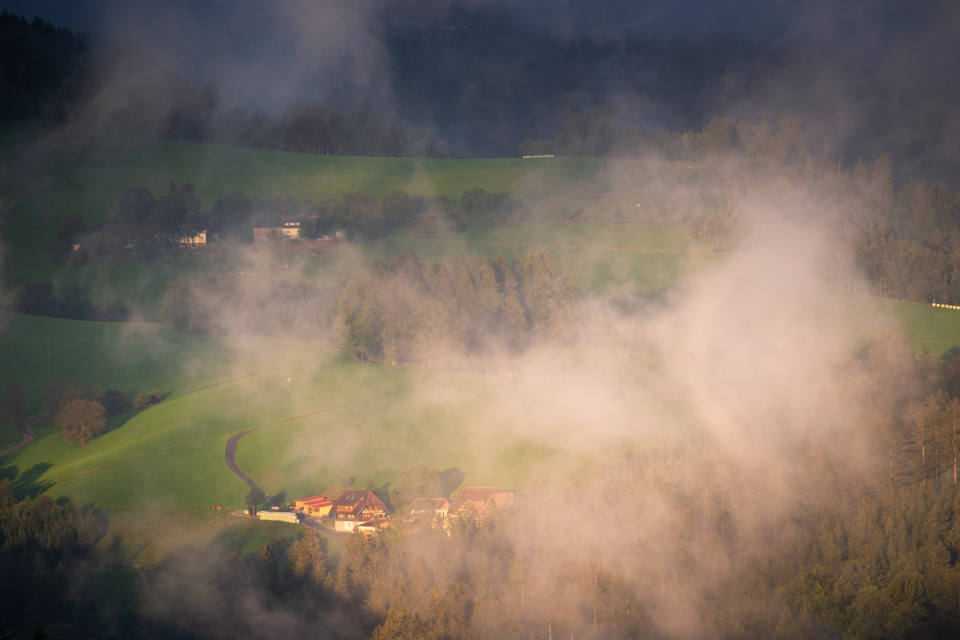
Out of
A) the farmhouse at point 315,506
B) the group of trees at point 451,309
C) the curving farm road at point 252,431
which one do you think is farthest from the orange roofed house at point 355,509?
the group of trees at point 451,309

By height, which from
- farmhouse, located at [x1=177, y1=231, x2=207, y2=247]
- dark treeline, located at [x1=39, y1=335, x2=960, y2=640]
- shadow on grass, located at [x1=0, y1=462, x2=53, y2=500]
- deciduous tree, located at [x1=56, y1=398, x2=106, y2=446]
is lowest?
dark treeline, located at [x1=39, y1=335, x2=960, y2=640]

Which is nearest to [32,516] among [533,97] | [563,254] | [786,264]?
[563,254]

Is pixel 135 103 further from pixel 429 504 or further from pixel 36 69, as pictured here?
pixel 429 504

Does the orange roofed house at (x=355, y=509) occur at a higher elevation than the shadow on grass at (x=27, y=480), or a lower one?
lower

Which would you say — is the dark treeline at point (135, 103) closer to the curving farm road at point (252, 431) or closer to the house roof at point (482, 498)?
the curving farm road at point (252, 431)

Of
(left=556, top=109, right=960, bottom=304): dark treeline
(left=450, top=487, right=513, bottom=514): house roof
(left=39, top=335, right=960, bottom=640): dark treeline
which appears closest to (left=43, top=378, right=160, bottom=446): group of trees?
(left=39, top=335, right=960, bottom=640): dark treeline

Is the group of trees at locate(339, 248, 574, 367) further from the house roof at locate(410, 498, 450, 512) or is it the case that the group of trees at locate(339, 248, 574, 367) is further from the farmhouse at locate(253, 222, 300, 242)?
the farmhouse at locate(253, 222, 300, 242)
